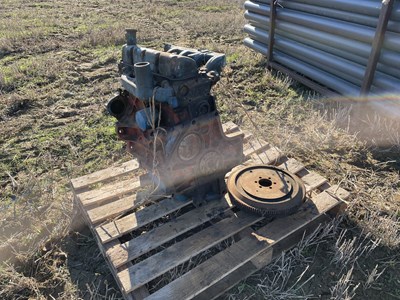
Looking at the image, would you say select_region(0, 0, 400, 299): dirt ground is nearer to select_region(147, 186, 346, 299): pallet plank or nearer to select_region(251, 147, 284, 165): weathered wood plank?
select_region(147, 186, 346, 299): pallet plank

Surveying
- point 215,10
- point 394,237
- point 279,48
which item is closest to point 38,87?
point 279,48

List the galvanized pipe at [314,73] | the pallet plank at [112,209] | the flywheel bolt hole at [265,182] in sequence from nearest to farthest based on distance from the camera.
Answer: the pallet plank at [112,209]
the flywheel bolt hole at [265,182]
the galvanized pipe at [314,73]

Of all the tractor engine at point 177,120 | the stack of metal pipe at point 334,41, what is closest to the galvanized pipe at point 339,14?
the stack of metal pipe at point 334,41

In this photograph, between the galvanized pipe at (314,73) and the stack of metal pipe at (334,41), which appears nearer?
the stack of metal pipe at (334,41)

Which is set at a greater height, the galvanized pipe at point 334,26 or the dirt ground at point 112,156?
the galvanized pipe at point 334,26

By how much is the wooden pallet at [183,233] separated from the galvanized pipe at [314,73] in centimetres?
198

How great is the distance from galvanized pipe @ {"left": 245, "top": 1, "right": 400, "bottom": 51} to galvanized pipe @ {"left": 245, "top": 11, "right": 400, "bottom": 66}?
0.07 m

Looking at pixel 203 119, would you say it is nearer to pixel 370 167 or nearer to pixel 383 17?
pixel 370 167

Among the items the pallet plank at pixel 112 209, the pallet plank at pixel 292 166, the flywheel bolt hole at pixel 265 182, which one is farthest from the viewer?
the pallet plank at pixel 292 166

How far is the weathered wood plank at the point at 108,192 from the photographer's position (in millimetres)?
2912

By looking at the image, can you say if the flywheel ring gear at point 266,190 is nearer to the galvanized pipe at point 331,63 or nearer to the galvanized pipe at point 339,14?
the galvanized pipe at point 331,63

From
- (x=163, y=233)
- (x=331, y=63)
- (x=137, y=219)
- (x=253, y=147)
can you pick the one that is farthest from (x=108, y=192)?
(x=331, y=63)

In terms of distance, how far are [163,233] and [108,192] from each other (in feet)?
2.39

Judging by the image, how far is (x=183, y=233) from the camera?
2.75 m
